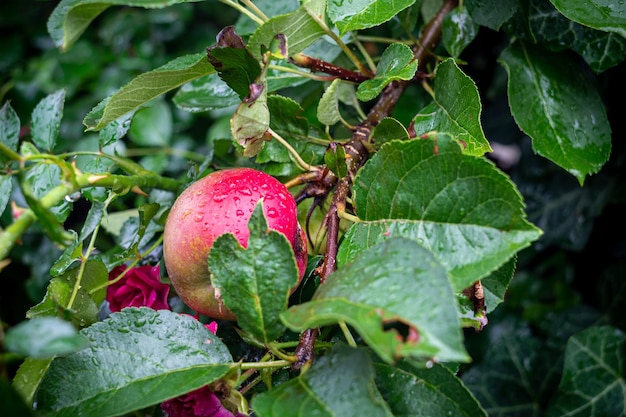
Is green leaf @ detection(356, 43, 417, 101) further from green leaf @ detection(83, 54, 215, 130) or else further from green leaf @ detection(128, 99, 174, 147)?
green leaf @ detection(128, 99, 174, 147)

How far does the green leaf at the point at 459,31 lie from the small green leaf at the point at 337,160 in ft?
0.93

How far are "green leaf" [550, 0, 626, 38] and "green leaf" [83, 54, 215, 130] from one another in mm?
408

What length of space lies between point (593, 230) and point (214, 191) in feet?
2.97

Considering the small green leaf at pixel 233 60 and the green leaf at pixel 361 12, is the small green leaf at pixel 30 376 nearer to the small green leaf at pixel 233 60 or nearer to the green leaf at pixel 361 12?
the small green leaf at pixel 233 60

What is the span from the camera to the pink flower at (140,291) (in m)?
0.67

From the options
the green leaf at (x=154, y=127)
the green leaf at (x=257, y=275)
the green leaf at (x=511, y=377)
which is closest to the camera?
the green leaf at (x=257, y=275)

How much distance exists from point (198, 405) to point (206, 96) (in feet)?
1.51

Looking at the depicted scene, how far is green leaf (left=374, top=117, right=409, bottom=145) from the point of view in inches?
25.0

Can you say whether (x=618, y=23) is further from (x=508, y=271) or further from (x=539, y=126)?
(x=508, y=271)

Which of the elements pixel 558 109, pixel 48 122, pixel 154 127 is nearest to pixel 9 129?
pixel 48 122

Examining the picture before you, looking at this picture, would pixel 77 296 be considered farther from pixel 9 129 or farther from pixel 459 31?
pixel 459 31

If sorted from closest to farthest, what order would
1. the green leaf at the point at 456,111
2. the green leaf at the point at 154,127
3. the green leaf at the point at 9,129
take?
1. the green leaf at the point at 456,111
2. the green leaf at the point at 9,129
3. the green leaf at the point at 154,127

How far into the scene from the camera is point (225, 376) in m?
0.53

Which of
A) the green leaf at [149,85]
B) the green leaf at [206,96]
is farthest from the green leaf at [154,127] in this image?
the green leaf at [149,85]
